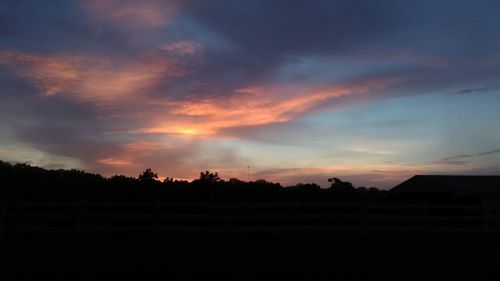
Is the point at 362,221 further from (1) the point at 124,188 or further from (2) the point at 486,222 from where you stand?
(1) the point at 124,188

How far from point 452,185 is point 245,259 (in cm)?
2342

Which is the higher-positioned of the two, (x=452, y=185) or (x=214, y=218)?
(x=452, y=185)

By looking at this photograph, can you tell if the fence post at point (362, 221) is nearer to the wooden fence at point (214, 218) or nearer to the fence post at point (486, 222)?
the wooden fence at point (214, 218)

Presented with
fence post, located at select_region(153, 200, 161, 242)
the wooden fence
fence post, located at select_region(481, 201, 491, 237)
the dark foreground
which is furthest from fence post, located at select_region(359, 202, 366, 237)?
fence post, located at select_region(153, 200, 161, 242)

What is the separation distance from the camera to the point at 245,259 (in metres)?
13.0

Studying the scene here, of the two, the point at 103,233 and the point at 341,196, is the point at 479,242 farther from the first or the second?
the point at 341,196

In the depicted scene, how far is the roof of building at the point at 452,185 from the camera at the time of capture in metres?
32.3

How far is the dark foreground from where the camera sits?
35.1 ft

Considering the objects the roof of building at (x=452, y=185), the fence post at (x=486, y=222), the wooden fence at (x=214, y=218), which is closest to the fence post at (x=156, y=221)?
the wooden fence at (x=214, y=218)

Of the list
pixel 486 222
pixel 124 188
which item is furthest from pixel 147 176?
pixel 486 222

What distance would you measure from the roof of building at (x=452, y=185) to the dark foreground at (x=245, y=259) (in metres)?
14.6

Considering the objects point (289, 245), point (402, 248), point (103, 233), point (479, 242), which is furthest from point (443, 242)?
point (103, 233)

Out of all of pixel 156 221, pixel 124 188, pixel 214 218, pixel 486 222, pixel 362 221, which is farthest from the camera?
pixel 124 188

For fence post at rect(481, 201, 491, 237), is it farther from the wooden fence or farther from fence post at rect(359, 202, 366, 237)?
fence post at rect(359, 202, 366, 237)
